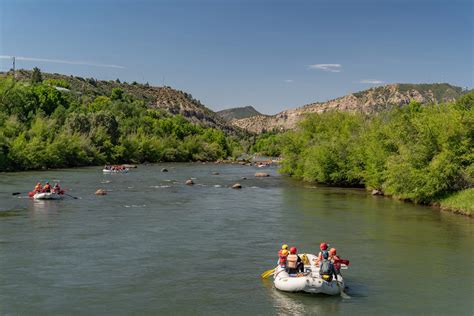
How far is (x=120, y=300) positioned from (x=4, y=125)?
296 feet

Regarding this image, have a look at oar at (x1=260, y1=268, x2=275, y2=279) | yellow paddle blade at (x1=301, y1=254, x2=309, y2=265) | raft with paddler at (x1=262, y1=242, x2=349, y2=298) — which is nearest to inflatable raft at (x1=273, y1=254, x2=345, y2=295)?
raft with paddler at (x1=262, y1=242, x2=349, y2=298)

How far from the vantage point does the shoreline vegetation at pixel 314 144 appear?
2137 inches

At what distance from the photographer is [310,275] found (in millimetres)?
26469

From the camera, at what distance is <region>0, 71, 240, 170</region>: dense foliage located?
101 metres

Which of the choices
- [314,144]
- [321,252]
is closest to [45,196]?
[321,252]

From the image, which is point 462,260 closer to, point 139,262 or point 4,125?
point 139,262

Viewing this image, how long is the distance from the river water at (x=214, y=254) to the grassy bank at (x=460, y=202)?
4.09ft

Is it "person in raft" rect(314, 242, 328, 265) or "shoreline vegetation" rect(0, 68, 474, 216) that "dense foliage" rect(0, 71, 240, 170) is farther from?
"person in raft" rect(314, 242, 328, 265)

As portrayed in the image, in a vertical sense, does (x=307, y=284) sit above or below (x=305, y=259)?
below

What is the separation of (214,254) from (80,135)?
98800mm

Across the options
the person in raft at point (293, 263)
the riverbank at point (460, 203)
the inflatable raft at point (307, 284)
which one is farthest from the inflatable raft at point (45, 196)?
the riverbank at point (460, 203)

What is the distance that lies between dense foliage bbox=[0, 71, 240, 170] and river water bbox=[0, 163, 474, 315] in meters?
43.8

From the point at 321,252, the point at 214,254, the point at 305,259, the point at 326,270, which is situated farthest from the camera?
the point at 214,254

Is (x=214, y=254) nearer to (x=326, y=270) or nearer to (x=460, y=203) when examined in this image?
(x=326, y=270)
